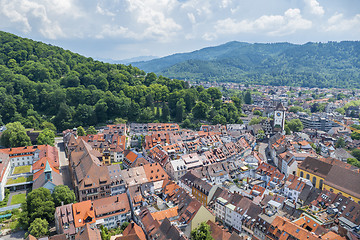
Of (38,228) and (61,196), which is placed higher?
(61,196)

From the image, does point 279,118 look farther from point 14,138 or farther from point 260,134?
point 14,138

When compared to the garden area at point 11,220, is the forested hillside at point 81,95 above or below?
above

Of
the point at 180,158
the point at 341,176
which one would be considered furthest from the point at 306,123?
the point at 180,158

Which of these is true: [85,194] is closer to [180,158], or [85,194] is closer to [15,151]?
[180,158]

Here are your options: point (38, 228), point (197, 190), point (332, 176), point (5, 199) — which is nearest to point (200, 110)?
point (197, 190)

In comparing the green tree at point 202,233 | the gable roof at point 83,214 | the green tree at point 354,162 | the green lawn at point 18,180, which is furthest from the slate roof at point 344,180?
the green lawn at point 18,180

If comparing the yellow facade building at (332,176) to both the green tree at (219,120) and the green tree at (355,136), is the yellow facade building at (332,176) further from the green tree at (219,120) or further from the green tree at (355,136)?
the green tree at (355,136)
